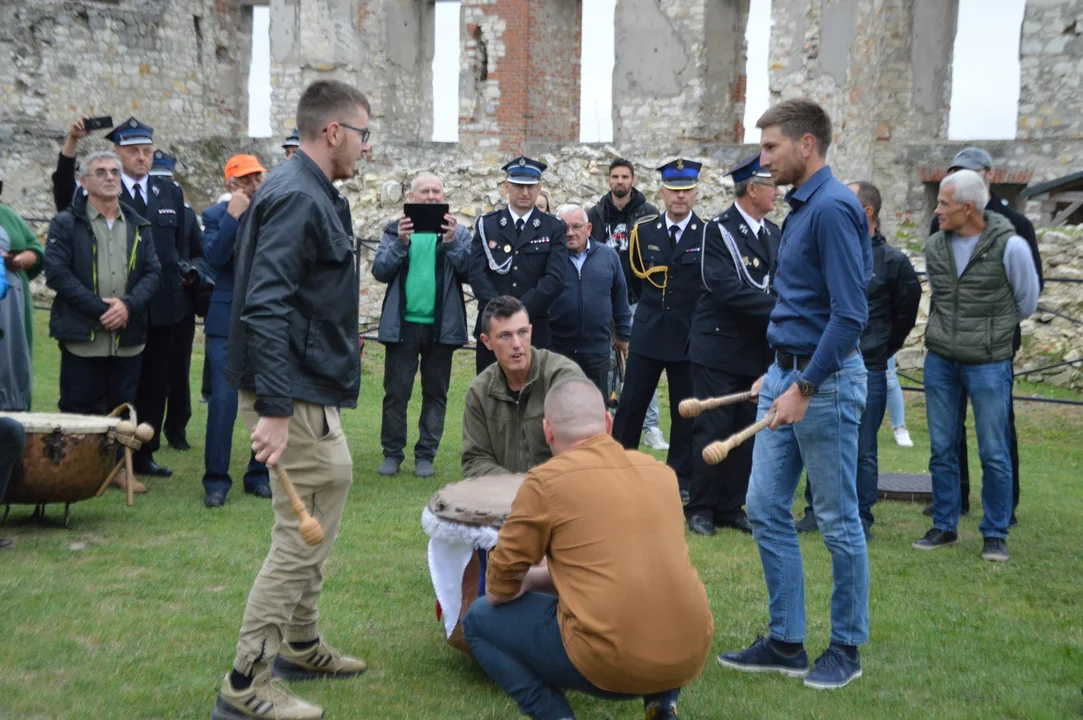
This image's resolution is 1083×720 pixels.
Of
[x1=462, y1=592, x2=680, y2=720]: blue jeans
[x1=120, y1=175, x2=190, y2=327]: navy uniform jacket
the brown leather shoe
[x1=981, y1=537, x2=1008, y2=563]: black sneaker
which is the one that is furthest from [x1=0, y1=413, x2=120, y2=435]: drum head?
[x1=981, y1=537, x2=1008, y2=563]: black sneaker

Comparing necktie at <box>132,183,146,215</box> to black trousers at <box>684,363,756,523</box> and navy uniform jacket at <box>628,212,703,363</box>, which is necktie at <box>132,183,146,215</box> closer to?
navy uniform jacket at <box>628,212,703,363</box>

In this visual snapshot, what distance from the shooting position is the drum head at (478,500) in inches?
166

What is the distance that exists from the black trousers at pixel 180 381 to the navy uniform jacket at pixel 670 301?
339cm

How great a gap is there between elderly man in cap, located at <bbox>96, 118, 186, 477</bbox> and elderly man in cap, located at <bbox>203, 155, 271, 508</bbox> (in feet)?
1.07

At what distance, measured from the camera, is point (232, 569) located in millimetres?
5891

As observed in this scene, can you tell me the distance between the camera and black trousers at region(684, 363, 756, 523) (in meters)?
7.08

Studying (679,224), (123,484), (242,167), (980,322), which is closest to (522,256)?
(679,224)

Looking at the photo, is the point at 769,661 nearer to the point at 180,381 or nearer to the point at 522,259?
the point at 522,259

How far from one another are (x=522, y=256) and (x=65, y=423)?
3.36 m

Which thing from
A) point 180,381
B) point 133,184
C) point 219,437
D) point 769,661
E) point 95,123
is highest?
point 95,123

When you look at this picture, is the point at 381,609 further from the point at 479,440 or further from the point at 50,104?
the point at 50,104

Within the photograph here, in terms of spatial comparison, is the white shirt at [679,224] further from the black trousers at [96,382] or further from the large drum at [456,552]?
the large drum at [456,552]

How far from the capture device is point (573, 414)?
371 centimetres

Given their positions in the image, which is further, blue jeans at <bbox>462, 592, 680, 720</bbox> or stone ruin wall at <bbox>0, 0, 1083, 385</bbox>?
stone ruin wall at <bbox>0, 0, 1083, 385</bbox>
